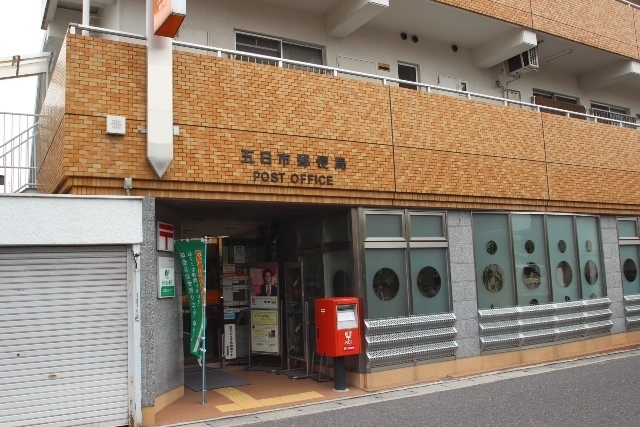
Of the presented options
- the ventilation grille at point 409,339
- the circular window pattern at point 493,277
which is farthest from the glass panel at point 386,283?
the circular window pattern at point 493,277

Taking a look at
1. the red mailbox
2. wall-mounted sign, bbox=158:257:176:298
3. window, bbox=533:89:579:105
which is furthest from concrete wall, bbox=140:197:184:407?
window, bbox=533:89:579:105

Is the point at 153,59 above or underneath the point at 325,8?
underneath

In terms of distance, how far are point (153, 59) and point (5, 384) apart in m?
4.70

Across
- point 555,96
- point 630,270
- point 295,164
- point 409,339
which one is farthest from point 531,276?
point 555,96

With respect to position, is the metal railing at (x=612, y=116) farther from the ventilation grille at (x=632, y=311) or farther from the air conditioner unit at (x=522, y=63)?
the ventilation grille at (x=632, y=311)

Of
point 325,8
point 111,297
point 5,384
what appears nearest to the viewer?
point 5,384

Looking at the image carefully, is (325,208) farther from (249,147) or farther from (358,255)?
(249,147)

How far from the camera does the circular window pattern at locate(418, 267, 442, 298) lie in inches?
421

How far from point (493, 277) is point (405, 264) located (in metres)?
2.35

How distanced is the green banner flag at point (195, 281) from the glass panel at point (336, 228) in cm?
262

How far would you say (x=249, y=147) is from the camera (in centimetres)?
888

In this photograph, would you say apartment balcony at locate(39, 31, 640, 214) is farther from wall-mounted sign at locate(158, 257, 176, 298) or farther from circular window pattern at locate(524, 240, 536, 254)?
wall-mounted sign at locate(158, 257, 176, 298)

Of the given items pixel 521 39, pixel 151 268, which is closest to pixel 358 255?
pixel 151 268

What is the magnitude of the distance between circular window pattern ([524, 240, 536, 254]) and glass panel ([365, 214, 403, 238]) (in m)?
3.47
